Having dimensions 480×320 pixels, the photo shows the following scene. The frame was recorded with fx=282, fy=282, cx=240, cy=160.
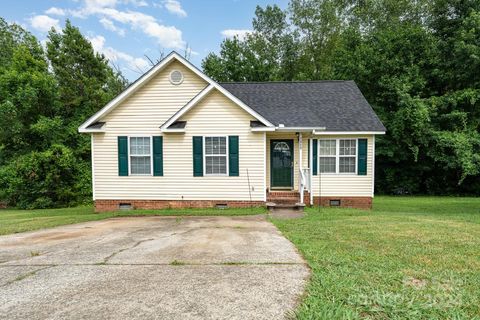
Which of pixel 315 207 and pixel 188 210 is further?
pixel 315 207

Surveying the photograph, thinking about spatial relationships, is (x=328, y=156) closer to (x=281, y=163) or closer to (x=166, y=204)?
(x=281, y=163)

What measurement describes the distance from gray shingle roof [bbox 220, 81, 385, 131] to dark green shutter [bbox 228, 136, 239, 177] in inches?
66.2

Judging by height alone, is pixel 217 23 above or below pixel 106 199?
above

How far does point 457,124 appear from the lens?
1547cm

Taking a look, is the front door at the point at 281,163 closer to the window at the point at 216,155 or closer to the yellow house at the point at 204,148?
the yellow house at the point at 204,148

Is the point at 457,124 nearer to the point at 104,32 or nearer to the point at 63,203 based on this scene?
the point at 63,203

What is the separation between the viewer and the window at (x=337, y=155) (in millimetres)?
10930

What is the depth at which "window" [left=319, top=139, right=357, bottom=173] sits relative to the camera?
35.9ft

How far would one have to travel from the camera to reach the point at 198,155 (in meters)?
10.2

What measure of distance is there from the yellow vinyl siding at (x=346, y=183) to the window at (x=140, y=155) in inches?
253

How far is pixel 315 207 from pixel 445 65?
1343 centimetres

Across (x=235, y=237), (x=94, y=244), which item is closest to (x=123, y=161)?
(x=94, y=244)

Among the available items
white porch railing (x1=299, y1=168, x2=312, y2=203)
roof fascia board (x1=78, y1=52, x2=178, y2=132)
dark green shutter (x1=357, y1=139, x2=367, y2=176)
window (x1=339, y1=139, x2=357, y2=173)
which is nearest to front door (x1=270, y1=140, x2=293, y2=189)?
white porch railing (x1=299, y1=168, x2=312, y2=203)

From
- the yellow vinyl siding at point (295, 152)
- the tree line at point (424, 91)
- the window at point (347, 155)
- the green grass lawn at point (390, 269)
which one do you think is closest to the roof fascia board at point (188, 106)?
the yellow vinyl siding at point (295, 152)
